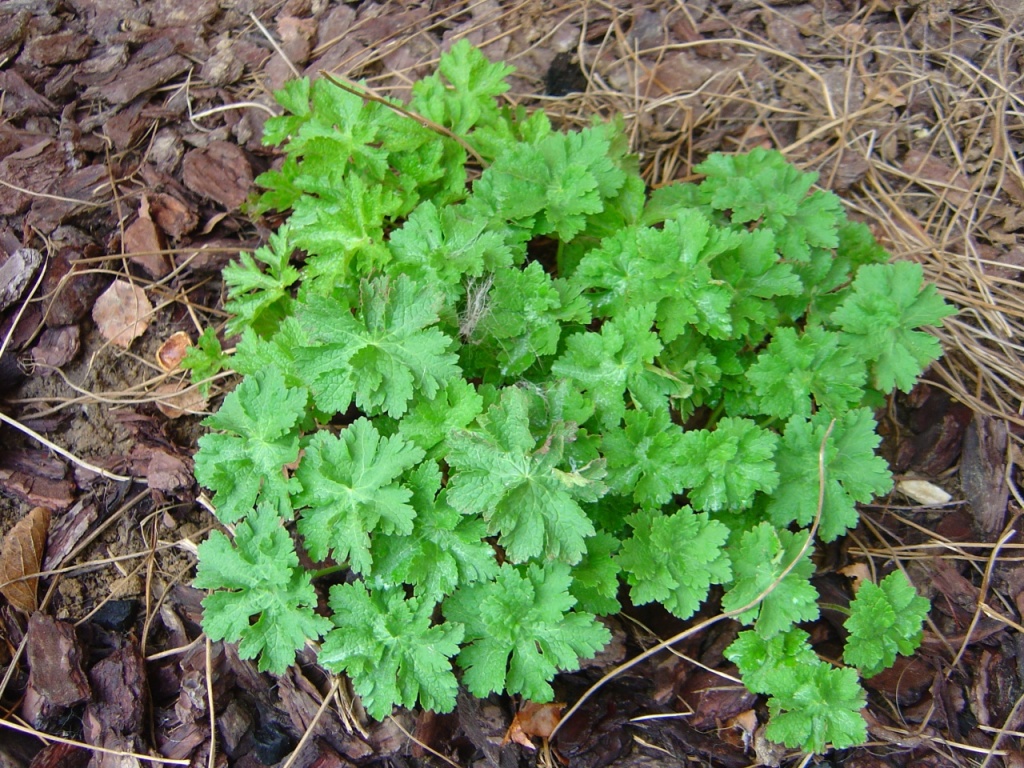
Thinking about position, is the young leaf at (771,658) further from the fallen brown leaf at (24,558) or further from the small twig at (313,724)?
the fallen brown leaf at (24,558)

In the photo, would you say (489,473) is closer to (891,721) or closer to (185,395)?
(185,395)

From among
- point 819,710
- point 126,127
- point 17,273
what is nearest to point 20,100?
point 126,127

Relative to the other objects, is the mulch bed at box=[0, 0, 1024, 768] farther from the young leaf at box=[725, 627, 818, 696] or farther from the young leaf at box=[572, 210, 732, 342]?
the young leaf at box=[572, 210, 732, 342]

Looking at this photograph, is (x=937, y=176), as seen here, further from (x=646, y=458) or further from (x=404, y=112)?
(x=404, y=112)

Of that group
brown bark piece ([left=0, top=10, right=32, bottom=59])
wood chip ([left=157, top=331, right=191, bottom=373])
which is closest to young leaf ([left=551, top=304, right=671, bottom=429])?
wood chip ([left=157, top=331, right=191, bottom=373])

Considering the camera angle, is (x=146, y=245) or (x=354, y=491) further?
(x=146, y=245)

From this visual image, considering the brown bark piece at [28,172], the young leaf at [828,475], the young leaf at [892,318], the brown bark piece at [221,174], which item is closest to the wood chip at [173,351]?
the brown bark piece at [221,174]
